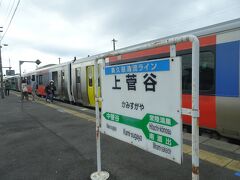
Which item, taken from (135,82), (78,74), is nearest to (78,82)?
(78,74)

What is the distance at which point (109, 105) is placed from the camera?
10.8ft

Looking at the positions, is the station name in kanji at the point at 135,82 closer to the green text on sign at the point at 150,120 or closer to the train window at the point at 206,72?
the green text on sign at the point at 150,120

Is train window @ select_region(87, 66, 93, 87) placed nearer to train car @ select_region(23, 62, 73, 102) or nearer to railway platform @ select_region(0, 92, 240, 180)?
train car @ select_region(23, 62, 73, 102)

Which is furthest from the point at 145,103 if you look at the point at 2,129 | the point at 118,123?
the point at 2,129

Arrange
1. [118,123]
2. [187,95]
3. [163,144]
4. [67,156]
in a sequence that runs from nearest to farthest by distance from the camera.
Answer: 1. [163,144]
2. [118,123]
3. [67,156]
4. [187,95]

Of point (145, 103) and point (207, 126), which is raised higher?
point (145, 103)

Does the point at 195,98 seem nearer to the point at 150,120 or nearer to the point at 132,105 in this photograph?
the point at 150,120

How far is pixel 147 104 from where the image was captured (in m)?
2.58

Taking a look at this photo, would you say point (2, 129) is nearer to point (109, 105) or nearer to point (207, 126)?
point (109, 105)

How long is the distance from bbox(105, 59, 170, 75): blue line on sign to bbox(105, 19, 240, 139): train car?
2.67 meters

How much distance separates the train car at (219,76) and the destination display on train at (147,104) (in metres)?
2.62

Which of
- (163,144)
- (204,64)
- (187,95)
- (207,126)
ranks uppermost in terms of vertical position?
(204,64)

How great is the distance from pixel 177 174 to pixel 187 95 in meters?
2.55

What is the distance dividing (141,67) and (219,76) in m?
2.80
